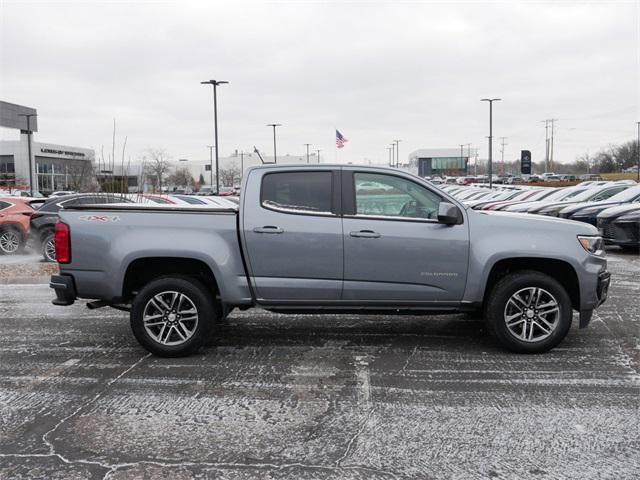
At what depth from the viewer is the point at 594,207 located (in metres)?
16.4

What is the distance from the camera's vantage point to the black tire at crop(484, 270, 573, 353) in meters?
5.66

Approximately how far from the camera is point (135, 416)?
439cm

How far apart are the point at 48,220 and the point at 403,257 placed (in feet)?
34.6

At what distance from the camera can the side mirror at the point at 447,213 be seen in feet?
18.2

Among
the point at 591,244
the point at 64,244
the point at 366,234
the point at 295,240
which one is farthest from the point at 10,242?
the point at 591,244

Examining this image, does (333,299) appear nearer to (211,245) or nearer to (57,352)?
(211,245)

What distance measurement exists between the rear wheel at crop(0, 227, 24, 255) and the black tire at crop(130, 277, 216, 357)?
1014cm

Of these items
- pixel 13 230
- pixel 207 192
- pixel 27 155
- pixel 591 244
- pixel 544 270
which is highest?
pixel 27 155

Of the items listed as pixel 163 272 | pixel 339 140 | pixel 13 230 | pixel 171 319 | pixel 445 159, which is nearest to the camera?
pixel 171 319

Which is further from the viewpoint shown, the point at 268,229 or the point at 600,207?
the point at 600,207

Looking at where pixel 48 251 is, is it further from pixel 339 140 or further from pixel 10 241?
Answer: pixel 339 140

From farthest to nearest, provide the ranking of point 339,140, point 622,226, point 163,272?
1. point 622,226
2. point 339,140
3. point 163,272

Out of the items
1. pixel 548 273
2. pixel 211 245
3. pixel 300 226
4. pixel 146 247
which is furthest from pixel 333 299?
pixel 548 273

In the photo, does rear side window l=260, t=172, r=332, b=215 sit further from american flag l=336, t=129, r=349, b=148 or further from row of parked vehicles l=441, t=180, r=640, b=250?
american flag l=336, t=129, r=349, b=148
